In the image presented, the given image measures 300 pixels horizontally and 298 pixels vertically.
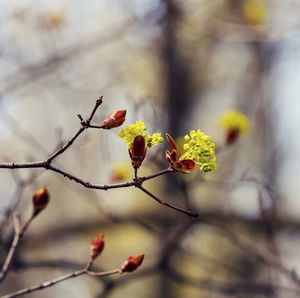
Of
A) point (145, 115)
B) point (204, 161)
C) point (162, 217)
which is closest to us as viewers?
point (204, 161)

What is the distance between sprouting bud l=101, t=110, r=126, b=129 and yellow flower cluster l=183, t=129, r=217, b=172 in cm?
21

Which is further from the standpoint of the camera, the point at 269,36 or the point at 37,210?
the point at 269,36

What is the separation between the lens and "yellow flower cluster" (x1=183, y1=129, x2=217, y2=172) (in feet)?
3.88

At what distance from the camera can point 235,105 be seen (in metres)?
6.79

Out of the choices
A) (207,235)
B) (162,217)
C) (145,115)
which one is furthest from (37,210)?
(207,235)

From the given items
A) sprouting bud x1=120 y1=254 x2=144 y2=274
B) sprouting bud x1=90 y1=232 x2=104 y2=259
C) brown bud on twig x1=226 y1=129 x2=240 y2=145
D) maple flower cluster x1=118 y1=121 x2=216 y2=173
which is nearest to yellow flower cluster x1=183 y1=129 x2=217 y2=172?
maple flower cluster x1=118 y1=121 x2=216 y2=173

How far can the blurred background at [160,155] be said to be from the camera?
2779 mm

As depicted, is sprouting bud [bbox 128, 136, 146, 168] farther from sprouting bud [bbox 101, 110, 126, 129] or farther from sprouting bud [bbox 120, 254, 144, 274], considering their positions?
sprouting bud [bbox 120, 254, 144, 274]

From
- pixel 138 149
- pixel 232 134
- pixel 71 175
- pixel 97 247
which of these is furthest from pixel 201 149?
pixel 232 134

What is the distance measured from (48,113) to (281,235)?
4.34 metres

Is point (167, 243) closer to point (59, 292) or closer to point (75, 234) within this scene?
point (75, 234)

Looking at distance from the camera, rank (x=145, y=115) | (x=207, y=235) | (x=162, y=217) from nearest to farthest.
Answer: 1. (x=145, y=115)
2. (x=162, y=217)
3. (x=207, y=235)

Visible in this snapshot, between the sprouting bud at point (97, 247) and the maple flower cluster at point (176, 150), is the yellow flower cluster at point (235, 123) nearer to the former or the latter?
the sprouting bud at point (97, 247)

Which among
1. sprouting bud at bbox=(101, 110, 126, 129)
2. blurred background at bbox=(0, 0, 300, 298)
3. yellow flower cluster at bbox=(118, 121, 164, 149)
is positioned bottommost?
blurred background at bbox=(0, 0, 300, 298)
